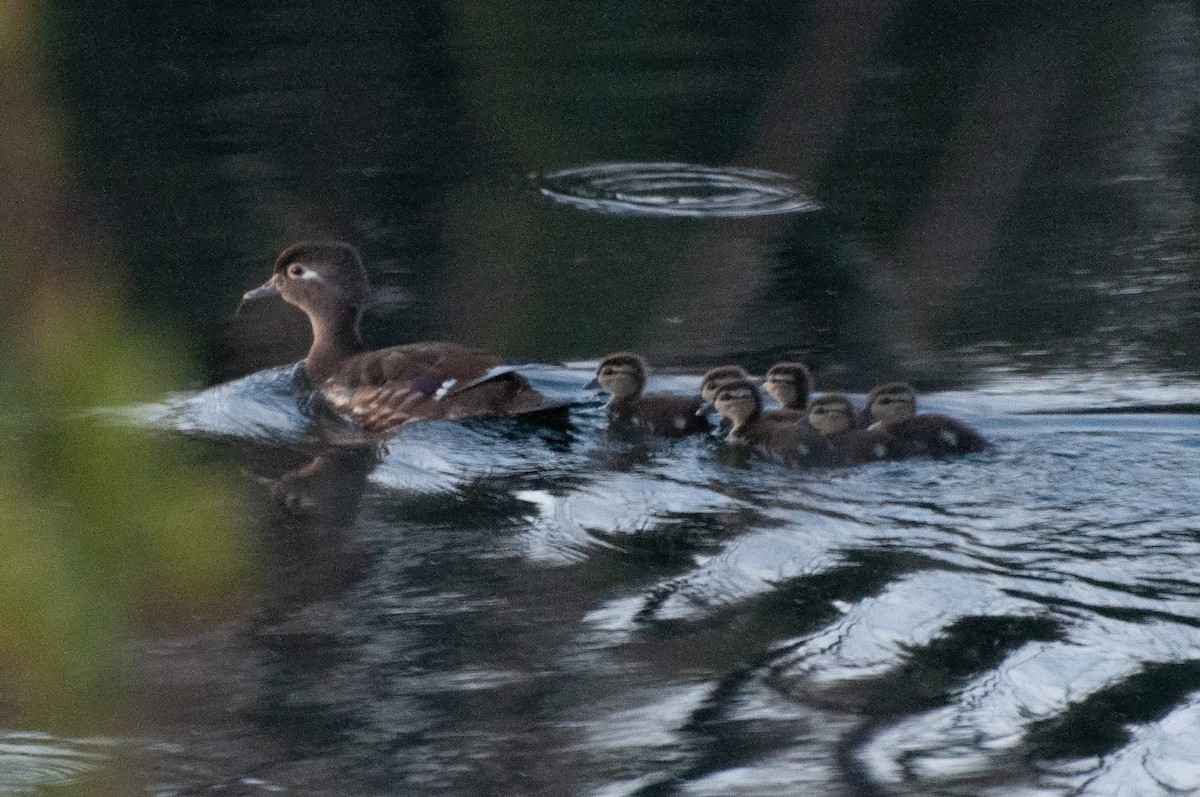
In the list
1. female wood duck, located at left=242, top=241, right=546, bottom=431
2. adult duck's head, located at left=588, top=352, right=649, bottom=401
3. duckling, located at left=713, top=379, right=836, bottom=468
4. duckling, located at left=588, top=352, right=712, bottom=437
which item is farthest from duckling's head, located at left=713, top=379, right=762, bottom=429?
female wood duck, located at left=242, top=241, right=546, bottom=431

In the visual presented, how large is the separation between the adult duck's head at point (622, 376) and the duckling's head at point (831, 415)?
68cm

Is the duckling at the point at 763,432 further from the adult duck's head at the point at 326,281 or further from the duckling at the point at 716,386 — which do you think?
the adult duck's head at the point at 326,281

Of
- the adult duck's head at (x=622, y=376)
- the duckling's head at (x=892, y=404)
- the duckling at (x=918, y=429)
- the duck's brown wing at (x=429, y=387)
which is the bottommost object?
the duckling at (x=918, y=429)

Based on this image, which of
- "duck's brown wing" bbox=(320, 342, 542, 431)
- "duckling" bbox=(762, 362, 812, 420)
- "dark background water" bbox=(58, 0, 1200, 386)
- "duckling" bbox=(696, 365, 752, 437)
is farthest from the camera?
"dark background water" bbox=(58, 0, 1200, 386)

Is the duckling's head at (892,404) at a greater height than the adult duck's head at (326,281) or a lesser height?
lesser

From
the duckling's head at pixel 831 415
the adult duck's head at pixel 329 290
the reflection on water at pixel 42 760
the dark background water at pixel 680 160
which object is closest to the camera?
the reflection on water at pixel 42 760

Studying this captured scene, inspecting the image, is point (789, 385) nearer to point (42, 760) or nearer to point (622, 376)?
point (622, 376)

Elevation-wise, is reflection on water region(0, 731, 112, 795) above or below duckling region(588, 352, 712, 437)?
below

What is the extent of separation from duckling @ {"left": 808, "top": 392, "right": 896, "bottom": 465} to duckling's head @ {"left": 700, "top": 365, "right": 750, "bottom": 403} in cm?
33

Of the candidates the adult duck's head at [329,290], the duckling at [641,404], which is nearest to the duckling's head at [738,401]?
the duckling at [641,404]

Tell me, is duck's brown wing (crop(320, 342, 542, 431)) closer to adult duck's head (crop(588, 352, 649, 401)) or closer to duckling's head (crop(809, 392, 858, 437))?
adult duck's head (crop(588, 352, 649, 401))

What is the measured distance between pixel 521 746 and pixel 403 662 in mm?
639

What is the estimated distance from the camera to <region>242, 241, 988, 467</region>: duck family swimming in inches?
259

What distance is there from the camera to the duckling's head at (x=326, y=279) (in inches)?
324
